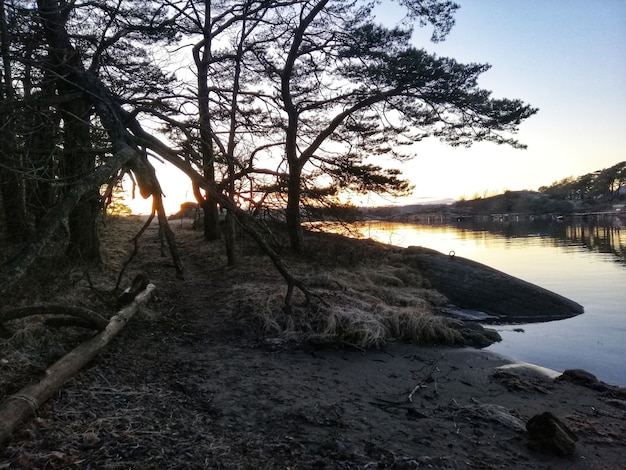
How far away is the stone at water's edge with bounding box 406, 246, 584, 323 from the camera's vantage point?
11.8 meters

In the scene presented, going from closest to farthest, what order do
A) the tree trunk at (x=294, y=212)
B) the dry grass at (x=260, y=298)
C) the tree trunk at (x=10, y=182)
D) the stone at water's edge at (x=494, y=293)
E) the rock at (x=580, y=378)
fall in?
the dry grass at (x=260, y=298) → the rock at (x=580, y=378) → the tree trunk at (x=10, y=182) → the stone at water's edge at (x=494, y=293) → the tree trunk at (x=294, y=212)

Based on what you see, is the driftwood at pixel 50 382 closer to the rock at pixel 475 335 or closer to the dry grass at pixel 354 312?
the dry grass at pixel 354 312

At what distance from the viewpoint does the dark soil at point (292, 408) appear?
3414 millimetres

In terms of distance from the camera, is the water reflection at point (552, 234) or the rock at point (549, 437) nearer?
the rock at point (549, 437)

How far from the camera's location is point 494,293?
1285cm

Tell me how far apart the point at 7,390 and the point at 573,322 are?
1154 centimetres

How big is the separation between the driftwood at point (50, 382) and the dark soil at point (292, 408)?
0.10 m

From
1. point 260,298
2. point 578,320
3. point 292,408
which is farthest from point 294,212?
point 292,408

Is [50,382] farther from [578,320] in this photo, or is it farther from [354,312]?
[578,320]

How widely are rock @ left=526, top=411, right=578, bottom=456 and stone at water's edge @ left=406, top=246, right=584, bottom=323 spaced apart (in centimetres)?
778

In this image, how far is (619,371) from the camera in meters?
7.25

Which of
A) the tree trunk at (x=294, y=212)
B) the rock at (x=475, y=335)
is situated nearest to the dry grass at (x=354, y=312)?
the rock at (x=475, y=335)

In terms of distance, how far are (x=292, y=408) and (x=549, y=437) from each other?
243 cm

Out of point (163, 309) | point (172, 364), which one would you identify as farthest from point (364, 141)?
point (172, 364)
